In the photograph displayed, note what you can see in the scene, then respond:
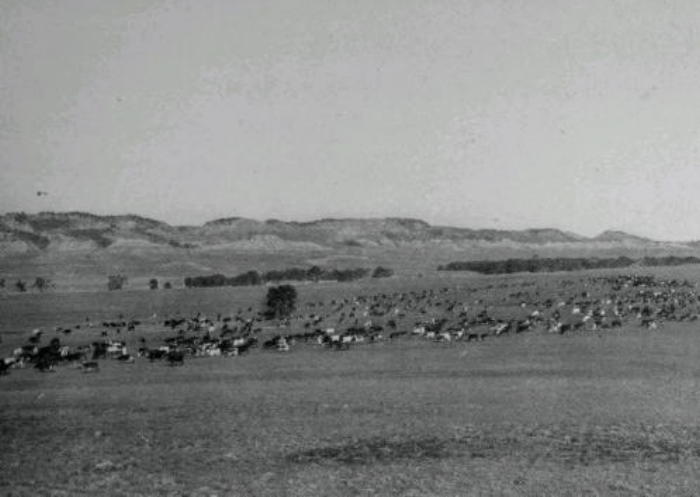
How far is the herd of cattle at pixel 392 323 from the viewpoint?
48.9 m

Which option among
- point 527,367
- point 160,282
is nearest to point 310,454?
point 527,367

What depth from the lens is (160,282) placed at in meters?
126

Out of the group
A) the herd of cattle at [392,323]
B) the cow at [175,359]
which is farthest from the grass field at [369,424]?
the herd of cattle at [392,323]

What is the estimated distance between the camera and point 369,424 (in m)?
25.0

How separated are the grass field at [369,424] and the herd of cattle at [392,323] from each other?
15.0ft

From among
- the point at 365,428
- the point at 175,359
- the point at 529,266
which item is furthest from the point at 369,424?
the point at 529,266

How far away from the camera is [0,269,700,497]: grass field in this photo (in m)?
18.2

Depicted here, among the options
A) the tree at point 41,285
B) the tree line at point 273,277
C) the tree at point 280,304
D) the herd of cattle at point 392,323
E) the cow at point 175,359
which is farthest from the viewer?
the tree line at point 273,277

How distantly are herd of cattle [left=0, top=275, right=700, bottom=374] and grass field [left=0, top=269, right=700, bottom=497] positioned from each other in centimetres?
458

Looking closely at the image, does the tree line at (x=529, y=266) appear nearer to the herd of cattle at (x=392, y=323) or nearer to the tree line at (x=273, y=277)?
the tree line at (x=273, y=277)

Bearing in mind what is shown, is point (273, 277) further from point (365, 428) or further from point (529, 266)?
point (365, 428)

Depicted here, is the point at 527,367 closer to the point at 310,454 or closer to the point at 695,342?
the point at 695,342

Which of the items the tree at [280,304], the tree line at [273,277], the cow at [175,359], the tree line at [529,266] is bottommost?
the cow at [175,359]

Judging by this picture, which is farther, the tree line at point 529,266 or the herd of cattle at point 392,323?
the tree line at point 529,266
